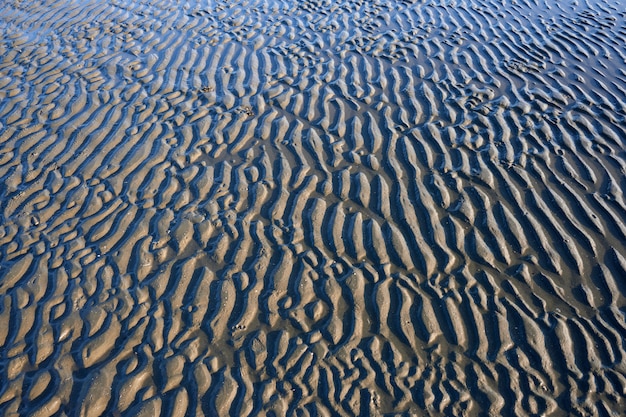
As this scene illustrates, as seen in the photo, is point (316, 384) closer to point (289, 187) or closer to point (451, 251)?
point (451, 251)

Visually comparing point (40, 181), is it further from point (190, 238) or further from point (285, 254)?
point (285, 254)

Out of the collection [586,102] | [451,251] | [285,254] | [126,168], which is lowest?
[126,168]

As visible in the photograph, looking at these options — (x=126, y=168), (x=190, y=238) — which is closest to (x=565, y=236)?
(x=190, y=238)

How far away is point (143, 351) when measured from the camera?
479cm

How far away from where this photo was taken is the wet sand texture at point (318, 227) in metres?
4.54

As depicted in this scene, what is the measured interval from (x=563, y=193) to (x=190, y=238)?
494cm

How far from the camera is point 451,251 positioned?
5617 millimetres

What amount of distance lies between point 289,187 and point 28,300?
3.42 meters

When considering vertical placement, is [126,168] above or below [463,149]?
below

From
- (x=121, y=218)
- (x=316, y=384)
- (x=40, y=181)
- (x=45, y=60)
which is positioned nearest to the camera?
(x=316, y=384)

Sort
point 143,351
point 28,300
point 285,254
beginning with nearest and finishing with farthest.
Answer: point 143,351
point 28,300
point 285,254

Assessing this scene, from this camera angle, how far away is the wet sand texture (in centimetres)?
454

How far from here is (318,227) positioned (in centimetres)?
596

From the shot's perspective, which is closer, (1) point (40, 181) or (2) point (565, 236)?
(2) point (565, 236)
